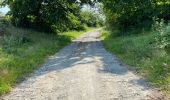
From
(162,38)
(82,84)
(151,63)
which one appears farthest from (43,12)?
(82,84)

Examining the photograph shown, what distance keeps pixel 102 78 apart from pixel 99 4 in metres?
32.0

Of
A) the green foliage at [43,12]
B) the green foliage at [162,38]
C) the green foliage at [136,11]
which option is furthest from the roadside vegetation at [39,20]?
the green foliage at [162,38]

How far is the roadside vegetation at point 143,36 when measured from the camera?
15519mm

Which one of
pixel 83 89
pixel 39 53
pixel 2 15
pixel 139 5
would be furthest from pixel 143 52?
pixel 2 15

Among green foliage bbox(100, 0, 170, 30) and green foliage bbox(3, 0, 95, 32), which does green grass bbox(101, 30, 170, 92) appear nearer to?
green foliage bbox(100, 0, 170, 30)

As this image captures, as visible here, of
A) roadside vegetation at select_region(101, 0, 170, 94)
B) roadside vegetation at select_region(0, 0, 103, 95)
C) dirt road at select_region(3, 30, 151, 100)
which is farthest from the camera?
roadside vegetation at select_region(0, 0, 103, 95)

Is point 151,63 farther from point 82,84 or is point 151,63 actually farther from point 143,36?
point 143,36

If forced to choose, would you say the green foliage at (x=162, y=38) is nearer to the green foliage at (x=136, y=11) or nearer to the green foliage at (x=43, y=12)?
the green foliage at (x=136, y=11)

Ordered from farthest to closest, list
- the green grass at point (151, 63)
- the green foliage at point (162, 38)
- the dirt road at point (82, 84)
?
1. the green foliage at point (162, 38)
2. the green grass at point (151, 63)
3. the dirt road at point (82, 84)

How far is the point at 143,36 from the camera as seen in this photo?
95.2 ft

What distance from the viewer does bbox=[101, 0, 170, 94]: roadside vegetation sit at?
15.5 m

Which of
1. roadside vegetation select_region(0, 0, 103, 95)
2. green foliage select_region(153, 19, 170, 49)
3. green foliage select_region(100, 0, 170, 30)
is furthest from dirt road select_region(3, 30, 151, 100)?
green foliage select_region(100, 0, 170, 30)

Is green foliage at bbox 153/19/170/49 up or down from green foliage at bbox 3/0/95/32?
down

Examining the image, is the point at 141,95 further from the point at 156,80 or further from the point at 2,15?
the point at 2,15
